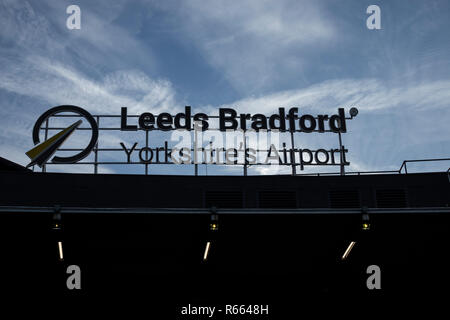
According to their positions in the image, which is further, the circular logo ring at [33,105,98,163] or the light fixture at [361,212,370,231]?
the circular logo ring at [33,105,98,163]

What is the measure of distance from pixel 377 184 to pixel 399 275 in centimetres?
323

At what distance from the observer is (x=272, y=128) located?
65.6 feet

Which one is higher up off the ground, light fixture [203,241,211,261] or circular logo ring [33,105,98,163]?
circular logo ring [33,105,98,163]

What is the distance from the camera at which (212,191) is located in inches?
664

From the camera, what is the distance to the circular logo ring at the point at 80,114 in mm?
18328

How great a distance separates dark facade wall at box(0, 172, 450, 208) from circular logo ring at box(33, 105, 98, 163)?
175 centimetres

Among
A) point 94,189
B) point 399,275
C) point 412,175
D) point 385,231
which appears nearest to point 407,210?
point 385,231

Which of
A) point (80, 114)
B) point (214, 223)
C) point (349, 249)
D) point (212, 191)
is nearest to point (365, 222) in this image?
point (349, 249)

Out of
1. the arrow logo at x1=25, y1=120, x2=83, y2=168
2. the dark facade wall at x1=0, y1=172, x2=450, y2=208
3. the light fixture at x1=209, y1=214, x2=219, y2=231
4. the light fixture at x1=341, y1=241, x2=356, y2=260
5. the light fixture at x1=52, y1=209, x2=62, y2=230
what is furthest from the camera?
the arrow logo at x1=25, y1=120, x2=83, y2=168

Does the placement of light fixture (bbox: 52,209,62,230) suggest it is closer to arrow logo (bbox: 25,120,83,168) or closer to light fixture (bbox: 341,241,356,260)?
arrow logo (bbox: 25,120,83,168)

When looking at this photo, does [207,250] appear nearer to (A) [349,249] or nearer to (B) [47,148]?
(A) [349,249]

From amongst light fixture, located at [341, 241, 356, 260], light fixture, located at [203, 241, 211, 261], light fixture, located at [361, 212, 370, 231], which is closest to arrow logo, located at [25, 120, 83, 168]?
light fixture, located at [203, 241, 211, 261]

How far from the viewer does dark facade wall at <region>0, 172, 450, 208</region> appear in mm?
16438

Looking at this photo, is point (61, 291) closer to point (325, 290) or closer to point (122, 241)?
point (122, 241)
